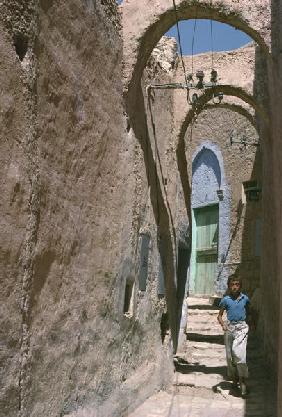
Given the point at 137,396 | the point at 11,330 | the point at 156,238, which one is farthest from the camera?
the point at 156,238

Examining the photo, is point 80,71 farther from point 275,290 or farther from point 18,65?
point 275,290

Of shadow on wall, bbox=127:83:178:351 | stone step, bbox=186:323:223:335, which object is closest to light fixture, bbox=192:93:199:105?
shadow on wall, bbox=127:83:178:351

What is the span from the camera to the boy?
653cm

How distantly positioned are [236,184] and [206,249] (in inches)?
79.1

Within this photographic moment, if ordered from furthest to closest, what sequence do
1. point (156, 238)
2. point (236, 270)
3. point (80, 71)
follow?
point (236, 270), point (156, 238), point (80, 71)

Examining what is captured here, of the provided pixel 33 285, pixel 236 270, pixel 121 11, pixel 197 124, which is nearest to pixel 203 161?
pixel 197 124

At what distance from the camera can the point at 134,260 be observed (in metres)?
5.89

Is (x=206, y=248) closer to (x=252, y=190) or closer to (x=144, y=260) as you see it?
(x=252, y=190)

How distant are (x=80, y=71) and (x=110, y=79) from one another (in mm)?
817

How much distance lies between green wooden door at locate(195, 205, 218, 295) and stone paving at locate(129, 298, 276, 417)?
Result: 4058mm

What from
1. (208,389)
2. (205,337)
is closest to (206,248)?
(205,337)

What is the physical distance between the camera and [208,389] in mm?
6895

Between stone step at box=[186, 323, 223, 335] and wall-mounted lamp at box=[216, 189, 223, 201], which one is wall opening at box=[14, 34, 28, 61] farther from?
wall-mounted lamp at box=[216, 189, 223, 201]

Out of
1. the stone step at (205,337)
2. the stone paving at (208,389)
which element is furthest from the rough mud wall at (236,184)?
the stone paving at (208,389)
